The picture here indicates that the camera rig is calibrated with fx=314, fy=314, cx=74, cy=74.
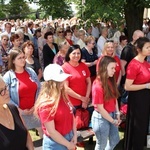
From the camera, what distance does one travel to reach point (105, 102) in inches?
150

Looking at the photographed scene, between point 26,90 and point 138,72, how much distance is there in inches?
60.6

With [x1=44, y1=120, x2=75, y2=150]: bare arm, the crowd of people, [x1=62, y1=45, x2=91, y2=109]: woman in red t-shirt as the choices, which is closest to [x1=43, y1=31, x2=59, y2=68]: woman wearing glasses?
the crowd of people

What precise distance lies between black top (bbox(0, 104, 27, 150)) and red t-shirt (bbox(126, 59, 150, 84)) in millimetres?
1833

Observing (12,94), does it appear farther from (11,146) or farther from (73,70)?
(11,146)

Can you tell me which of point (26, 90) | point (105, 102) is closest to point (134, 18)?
point (26, 90)

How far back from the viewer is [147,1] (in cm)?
662

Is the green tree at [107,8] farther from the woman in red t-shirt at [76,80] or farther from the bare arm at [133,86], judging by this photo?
the bare arm at [133,86]

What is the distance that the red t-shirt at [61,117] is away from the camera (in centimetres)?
297

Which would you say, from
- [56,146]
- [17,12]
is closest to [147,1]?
[56,146]

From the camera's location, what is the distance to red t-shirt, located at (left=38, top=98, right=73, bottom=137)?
9.75 feet

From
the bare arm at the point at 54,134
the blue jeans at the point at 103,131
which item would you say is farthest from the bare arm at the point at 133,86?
the bare arm at the point at 54,134

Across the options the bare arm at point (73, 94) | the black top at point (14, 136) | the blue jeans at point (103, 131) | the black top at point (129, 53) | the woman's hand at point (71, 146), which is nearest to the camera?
the black top at point (14, 136)

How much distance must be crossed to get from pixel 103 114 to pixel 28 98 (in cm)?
120

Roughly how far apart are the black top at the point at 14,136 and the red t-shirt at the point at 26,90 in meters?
1.60
